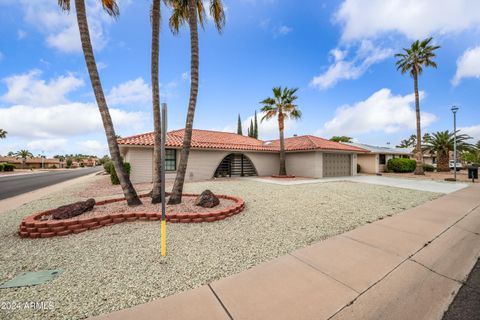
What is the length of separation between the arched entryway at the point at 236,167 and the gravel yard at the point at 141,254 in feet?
40.3

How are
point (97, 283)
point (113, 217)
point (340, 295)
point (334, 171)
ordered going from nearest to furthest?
point (340, 295)
point (97, 283)
point (113, 217)
point (334, 171)

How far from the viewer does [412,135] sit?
7356 centimetres

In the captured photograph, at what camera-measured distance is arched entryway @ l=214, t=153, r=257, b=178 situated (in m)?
18.9

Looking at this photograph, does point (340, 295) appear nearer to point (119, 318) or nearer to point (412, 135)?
point (119, 318)

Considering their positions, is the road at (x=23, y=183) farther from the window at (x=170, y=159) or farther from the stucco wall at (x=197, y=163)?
the window at (x=170, y=159)

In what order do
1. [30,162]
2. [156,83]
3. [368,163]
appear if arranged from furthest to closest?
[30,162]
[368,163]
[156,83]

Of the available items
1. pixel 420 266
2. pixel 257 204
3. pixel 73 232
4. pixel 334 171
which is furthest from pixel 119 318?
pixel 334 171

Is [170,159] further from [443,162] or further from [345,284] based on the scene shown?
[443,162]

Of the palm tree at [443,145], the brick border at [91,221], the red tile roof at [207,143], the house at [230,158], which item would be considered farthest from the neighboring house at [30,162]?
the palm tree at [443,145]

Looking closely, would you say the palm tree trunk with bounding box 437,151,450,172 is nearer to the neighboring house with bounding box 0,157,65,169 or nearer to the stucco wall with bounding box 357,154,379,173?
the stucco wall with bounding box 357,154,379,173

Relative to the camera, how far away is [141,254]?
386cm

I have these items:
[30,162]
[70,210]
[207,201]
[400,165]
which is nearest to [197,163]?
[207,201]

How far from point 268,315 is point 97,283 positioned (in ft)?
8.47

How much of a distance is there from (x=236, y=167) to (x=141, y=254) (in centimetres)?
1590
